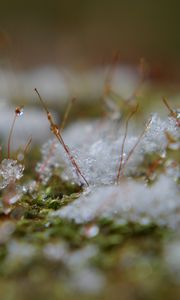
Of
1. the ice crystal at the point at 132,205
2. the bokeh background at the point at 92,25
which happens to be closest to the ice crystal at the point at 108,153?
the ice crystal at the point at 132,205

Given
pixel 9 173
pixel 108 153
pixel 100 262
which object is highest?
pixel 9 173

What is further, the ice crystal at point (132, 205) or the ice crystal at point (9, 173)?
the ice crystal at point (9, 173)

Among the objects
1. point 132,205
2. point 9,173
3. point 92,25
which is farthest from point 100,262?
point 92,25

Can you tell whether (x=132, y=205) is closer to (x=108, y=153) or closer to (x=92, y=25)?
(x=108, y=153)

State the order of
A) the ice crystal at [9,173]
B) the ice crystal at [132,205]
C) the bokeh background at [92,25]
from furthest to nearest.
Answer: the bokeh background at [92,25]
the ice crystal at [9,173]
the ice crystal at [132,205]

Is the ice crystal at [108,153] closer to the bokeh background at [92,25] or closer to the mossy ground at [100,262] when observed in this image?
the mossy ground at [100,262]

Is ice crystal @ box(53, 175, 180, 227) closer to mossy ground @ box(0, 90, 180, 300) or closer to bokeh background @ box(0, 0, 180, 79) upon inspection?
mossy ground @ box(0, 90, 180, 300)

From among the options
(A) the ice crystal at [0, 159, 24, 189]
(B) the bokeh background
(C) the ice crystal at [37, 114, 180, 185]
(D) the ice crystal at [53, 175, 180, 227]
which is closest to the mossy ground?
(D) the ice crystal at [53, 175, 180, 227]
